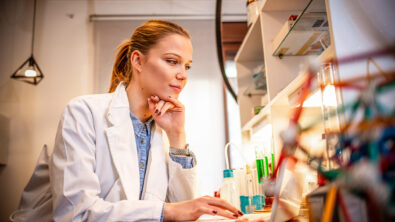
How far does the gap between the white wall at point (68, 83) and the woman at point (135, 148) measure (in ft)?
4.92

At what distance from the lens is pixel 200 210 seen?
2.89 ft

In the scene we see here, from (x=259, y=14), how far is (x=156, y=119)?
782mm

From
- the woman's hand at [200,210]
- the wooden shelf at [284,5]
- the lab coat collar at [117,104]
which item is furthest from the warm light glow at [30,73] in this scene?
the woman's hand at [200,210]

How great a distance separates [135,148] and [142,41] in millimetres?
495

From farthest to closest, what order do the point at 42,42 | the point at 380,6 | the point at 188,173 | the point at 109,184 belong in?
the point at 42,42 → the point at 188,173 → the point at 109,184 → the point at 380,6

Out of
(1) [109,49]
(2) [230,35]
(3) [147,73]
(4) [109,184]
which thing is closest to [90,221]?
(4) [109,184]

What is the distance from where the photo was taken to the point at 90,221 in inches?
33.8

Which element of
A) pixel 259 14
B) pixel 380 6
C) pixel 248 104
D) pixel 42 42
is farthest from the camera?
pixel 42 42

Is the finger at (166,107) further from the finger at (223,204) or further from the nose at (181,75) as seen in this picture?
the finger at (223,204)

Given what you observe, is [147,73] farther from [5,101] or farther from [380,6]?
[5,101]

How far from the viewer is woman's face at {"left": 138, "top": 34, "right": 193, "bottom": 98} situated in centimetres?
127

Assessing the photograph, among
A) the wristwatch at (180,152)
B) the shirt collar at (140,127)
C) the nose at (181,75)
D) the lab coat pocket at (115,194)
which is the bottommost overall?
the lab coat pocket at (115,194)

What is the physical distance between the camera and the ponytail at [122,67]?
1.46 m

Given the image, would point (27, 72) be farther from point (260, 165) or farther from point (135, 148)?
point (260, 165)
